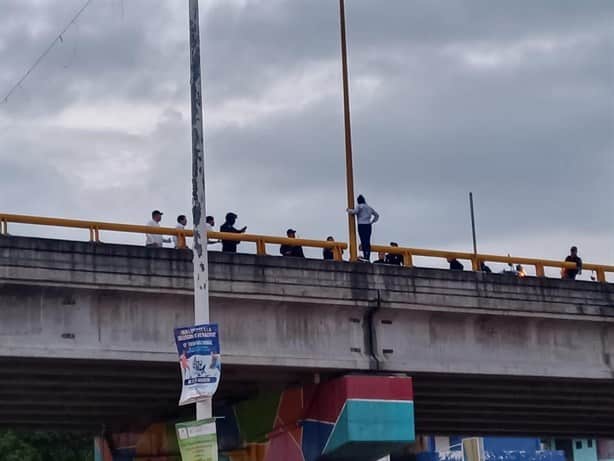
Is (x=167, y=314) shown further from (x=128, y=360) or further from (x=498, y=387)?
(x=498, y=387)

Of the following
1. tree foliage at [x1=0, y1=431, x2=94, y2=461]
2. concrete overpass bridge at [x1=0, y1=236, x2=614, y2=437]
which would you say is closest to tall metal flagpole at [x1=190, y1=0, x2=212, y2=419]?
concrete overpass bridge at [x1=0, y1=236, x2=614, y2=437]

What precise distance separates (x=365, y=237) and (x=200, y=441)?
10.6 metres

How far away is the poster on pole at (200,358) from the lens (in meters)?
18.5

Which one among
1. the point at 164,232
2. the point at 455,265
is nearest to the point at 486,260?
the point at 455,265

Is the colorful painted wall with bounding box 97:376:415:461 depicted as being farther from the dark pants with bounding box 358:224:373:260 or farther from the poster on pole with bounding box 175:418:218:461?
the poster on pole with bounding box 175:418:218:461

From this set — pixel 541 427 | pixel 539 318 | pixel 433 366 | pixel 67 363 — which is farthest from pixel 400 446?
pixel 541 427

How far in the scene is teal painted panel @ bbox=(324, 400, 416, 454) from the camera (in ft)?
84.8

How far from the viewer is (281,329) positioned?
85.1 ft

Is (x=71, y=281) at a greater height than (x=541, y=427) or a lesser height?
greater

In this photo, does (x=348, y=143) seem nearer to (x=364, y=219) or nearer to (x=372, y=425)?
(x=364, y=219)

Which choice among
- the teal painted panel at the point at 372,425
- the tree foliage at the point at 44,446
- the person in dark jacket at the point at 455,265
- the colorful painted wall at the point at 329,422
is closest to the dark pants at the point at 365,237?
the person in dark jacket at the point at 455,265

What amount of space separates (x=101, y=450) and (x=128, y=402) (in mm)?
6360

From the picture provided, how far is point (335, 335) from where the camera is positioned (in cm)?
2652

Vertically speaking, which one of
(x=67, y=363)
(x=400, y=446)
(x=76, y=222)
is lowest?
(x=400, y=446)
